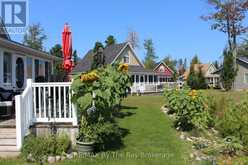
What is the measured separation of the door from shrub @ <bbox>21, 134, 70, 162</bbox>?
7.17 m

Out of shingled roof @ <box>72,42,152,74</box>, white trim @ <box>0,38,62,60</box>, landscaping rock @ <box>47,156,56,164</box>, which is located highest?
shingled roof @ <box>72,42,152,74</box>

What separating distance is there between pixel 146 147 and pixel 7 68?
706 centimetres

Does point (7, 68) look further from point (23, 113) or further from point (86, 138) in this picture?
point (86, 138)

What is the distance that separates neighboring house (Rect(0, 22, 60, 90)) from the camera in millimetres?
13266

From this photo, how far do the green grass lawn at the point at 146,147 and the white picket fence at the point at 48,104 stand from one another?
1362 millimetres

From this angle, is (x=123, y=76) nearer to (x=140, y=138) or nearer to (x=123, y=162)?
(x=140, y=138)

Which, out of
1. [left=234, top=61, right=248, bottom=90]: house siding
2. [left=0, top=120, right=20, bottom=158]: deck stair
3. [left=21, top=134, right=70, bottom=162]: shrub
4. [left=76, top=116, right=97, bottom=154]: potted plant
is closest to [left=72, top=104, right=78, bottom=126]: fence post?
[left=76, top=116, right=97, bottom=154]: potted plant

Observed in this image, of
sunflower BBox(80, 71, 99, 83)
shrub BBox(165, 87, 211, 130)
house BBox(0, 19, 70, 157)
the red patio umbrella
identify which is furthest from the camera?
the red patio umbrella

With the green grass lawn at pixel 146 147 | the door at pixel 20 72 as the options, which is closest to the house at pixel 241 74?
the door at pixel 20 72

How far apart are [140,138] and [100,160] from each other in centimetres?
243

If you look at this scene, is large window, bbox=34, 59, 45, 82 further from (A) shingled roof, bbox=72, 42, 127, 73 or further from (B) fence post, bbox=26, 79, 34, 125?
(A) shingled roof, bbox=72, 42, 127, 73

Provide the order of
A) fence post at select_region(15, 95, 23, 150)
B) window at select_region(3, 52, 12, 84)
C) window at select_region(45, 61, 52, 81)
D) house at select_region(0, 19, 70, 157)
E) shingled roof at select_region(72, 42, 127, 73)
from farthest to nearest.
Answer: shingled roof at select_region(72, 42, 127, 73), window at select_region(45, 61, 52, 81), window at select_region(3, 52, 12, 84), house at select_region(0, 19, 70, 157), fence post at select_region(15, 95, 23, 150)

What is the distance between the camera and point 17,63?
595 inches

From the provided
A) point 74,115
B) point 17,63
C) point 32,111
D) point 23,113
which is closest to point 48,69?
point 17,63
